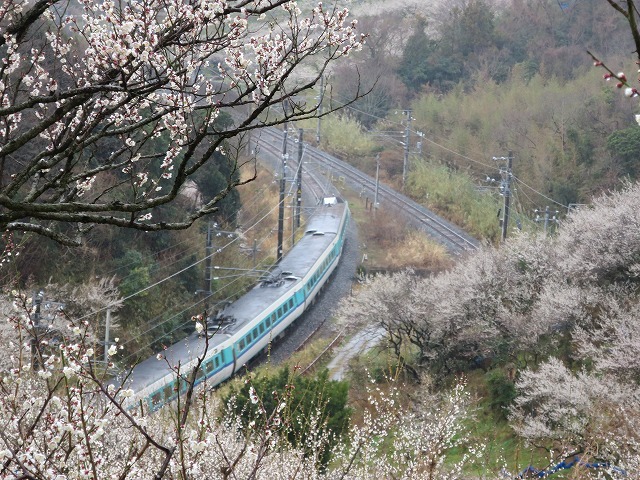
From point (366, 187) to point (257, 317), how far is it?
20759 mm

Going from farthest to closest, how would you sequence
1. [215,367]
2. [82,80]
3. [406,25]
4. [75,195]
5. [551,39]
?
[406,25] < [551,39] < [215,367] < [82,80] < [75,195]

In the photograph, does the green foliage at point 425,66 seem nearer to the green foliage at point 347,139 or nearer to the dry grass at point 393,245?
the green foliage at point 347,139

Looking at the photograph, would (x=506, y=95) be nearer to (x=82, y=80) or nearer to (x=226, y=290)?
(x=226, y=290)

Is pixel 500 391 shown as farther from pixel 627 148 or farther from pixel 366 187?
pixel 366 187

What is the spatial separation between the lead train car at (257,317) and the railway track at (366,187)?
15.5ft

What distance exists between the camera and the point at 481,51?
5222 centimetres

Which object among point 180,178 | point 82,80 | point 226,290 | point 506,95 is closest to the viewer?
point 180,178

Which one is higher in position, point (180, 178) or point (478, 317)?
point (180, 178)

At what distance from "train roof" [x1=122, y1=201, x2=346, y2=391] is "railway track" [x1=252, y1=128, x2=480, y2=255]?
4020 millimetres

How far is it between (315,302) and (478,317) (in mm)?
7997

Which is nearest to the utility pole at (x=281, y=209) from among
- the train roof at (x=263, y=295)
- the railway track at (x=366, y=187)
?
the train roof at (x=263, y=295)

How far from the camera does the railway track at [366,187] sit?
34.3m

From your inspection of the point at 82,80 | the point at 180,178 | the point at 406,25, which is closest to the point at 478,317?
the point at 82,80

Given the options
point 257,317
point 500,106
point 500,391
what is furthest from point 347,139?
point 500,391
